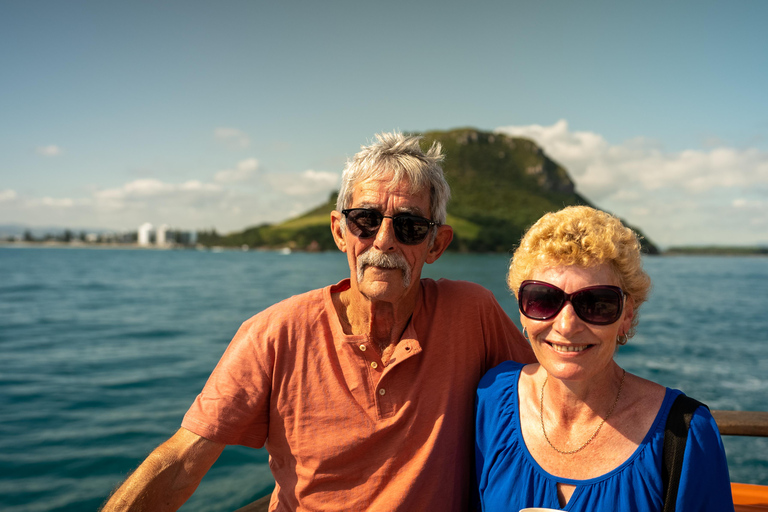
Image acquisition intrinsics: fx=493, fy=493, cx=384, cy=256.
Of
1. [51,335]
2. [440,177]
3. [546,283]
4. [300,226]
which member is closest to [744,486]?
[546,283]

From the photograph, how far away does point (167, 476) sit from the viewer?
7.57ft

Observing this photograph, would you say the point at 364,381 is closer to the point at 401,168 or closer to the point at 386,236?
the point at 386,236

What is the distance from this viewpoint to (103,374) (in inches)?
640

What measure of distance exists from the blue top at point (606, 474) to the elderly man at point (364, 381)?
21cm

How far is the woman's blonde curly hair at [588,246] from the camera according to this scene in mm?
2156

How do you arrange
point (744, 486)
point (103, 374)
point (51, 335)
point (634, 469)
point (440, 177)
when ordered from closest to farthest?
point (634, 469) → point (440, 177) → point (744, 486) → point (103, 374) → point (51, 335)

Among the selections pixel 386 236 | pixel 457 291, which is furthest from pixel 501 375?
pixel 386 236

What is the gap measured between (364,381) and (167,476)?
1023mm

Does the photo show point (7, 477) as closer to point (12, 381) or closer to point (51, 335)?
point (12, 381)

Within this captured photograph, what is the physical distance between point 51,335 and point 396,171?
2707 cm

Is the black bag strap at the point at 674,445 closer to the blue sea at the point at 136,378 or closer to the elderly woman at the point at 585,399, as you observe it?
the elderly woman at the point at 585,399

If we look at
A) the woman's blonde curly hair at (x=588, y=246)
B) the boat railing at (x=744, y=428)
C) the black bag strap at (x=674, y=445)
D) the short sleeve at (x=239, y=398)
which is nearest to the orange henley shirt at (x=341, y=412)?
the short sleeve at (x=239, y=398)

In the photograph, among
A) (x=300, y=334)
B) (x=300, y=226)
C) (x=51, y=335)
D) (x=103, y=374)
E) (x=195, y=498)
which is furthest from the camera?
(x=300, y=226)

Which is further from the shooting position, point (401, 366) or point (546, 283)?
point (401, 366)
